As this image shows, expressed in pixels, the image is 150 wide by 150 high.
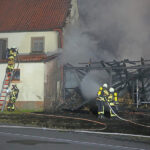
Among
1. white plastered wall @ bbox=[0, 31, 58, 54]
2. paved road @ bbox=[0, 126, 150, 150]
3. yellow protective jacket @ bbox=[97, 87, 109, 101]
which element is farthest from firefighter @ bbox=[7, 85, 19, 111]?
paved road @ bbox=[0, 126, 150, 150]

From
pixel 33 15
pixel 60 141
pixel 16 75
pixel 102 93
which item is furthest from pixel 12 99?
pixel 60 141

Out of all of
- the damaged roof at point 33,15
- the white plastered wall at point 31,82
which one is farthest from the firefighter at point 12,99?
the damaged roof at point 33,15

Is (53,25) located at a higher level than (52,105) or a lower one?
higher

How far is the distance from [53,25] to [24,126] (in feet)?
33.1

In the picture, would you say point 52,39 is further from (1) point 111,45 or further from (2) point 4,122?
(2) point 4,122

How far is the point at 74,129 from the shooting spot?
30.9 ft

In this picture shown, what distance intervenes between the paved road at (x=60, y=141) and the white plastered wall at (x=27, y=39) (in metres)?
10.3

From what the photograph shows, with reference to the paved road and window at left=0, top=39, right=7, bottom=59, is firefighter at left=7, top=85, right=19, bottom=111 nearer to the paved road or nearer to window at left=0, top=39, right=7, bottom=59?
window at left=0, top=39, right=7, bottom=59

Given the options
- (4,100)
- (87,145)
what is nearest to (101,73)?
(4,100)

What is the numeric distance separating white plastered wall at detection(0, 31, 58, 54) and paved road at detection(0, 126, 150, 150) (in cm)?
1028

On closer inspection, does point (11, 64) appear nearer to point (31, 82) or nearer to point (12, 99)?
point (31, 82)

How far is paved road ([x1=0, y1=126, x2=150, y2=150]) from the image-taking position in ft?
21.5

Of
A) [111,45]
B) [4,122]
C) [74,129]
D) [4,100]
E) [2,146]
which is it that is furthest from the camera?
[111,45]

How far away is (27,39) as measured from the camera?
61.9 ft
